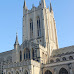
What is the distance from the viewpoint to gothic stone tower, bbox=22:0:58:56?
5903 cm

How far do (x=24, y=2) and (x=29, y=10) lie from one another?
871 cm

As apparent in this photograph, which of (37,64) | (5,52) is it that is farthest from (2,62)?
(37,64)

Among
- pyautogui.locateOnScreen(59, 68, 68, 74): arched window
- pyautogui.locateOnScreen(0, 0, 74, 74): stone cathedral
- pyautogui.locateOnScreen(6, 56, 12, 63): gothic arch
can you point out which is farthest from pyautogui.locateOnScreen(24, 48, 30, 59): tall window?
pyautogui.locateOnScreen(59, 68, 68, 74): arched window

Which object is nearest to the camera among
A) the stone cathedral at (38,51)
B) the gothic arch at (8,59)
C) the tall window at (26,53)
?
the stone cathedral at (38,51)

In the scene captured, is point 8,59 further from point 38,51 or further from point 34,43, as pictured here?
point 38,51

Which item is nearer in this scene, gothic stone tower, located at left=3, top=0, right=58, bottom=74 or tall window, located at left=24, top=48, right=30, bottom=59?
gothic stone tower, located at left=3, top=0, right=58, bottom=74

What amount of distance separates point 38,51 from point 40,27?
51.5ft

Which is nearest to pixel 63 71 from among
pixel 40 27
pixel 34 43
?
pixel 34 43

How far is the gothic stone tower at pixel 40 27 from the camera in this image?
59.0 m

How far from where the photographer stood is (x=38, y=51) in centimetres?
4866

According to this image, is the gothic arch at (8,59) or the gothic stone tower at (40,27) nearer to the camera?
the gothic stone tower at (40,27)

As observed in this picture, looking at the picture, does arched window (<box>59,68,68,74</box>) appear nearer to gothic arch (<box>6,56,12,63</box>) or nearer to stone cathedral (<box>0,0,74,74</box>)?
stone cathedral (<box>0,0,74,74</box>)

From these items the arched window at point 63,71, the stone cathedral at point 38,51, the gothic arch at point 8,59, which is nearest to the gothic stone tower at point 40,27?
the stone cathedral at point 38,51

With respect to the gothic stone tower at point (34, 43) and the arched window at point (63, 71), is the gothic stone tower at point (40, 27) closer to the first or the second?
the gothic stone tower at point (34, 43)
